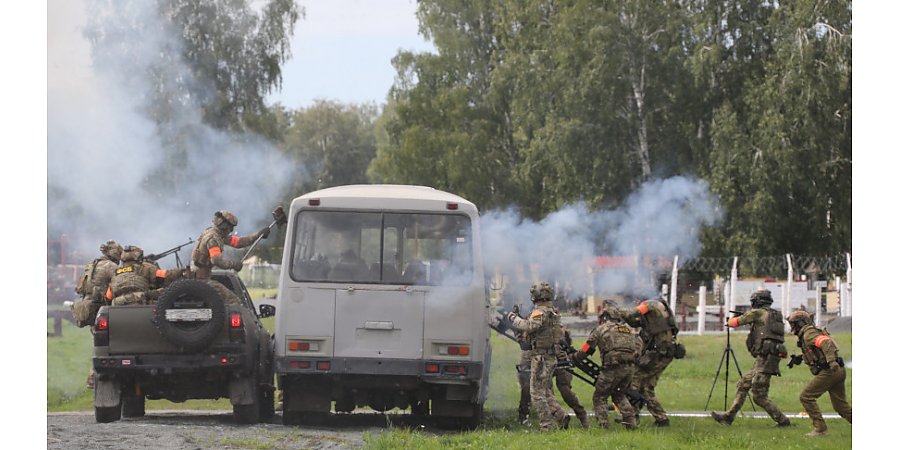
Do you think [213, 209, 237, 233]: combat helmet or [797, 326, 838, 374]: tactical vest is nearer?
[797, 326, 838, 374]: tactical vest

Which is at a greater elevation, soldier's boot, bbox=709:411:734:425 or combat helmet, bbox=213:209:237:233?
combat helmet, bbox=213:209:237:233

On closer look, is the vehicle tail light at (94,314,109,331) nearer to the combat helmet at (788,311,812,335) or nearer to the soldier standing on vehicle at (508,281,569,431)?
the soldier standing on vehicle at (508,281,569,431)

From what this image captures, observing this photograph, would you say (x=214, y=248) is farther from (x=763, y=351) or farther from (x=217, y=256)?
(x=763, y=351)

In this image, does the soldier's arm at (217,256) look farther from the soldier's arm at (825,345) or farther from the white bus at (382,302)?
the soldier's arm at (825,345)

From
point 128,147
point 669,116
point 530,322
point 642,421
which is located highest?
point 669,116

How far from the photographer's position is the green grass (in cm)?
1202

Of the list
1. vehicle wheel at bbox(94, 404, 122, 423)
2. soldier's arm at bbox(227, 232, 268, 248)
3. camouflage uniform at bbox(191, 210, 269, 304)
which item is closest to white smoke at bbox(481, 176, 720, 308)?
soldier's arm at bbox(227, 232, 268, 248)

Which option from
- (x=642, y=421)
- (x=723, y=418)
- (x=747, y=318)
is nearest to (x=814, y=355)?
(x=747, y=318)

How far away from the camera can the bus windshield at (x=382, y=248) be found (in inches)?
529

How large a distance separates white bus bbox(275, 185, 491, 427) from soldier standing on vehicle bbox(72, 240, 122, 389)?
3.14 metres

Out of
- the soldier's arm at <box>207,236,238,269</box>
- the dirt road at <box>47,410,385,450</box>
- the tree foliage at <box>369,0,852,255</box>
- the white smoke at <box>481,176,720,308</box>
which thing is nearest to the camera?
the dirt road at <box>47,410,385,450</box>

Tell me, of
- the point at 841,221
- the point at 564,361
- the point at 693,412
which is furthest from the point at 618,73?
the point at 564,361

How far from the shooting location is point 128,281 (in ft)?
47.8

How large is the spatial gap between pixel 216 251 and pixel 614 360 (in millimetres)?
4810
